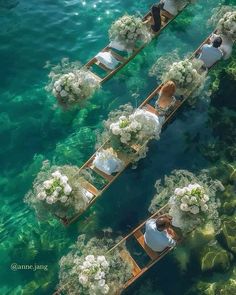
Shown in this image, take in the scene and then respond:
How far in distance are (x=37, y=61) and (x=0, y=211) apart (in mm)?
7955

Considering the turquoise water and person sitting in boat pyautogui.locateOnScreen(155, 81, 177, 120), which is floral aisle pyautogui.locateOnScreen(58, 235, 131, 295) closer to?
the turquoise water

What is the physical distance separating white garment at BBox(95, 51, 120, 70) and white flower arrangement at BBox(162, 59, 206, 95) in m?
2.66

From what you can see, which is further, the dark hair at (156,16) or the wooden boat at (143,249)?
the dark hair at (156,16)

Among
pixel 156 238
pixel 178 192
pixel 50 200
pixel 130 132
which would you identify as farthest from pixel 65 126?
pixel 156 238

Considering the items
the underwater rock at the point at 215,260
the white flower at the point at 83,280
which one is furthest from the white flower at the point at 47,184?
the underwater rock at the point at 215,260

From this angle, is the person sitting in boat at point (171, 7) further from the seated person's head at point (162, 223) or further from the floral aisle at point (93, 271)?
the floral aisle at point (93, 271)

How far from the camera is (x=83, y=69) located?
1931cm

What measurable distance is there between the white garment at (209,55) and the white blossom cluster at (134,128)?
14.9ft

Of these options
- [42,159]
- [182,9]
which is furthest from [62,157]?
[182,9]

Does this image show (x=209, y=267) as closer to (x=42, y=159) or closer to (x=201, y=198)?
(x=201, y=198)

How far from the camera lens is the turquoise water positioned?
51.8ft

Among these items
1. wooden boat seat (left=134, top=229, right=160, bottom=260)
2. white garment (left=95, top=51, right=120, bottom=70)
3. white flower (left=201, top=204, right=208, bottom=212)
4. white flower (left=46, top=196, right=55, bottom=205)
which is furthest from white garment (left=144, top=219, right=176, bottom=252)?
white garment (left=95, top=51, right=120, bottom=70)

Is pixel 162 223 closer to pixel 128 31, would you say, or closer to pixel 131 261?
pixel 131 261

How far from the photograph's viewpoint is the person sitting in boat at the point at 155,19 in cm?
1984
